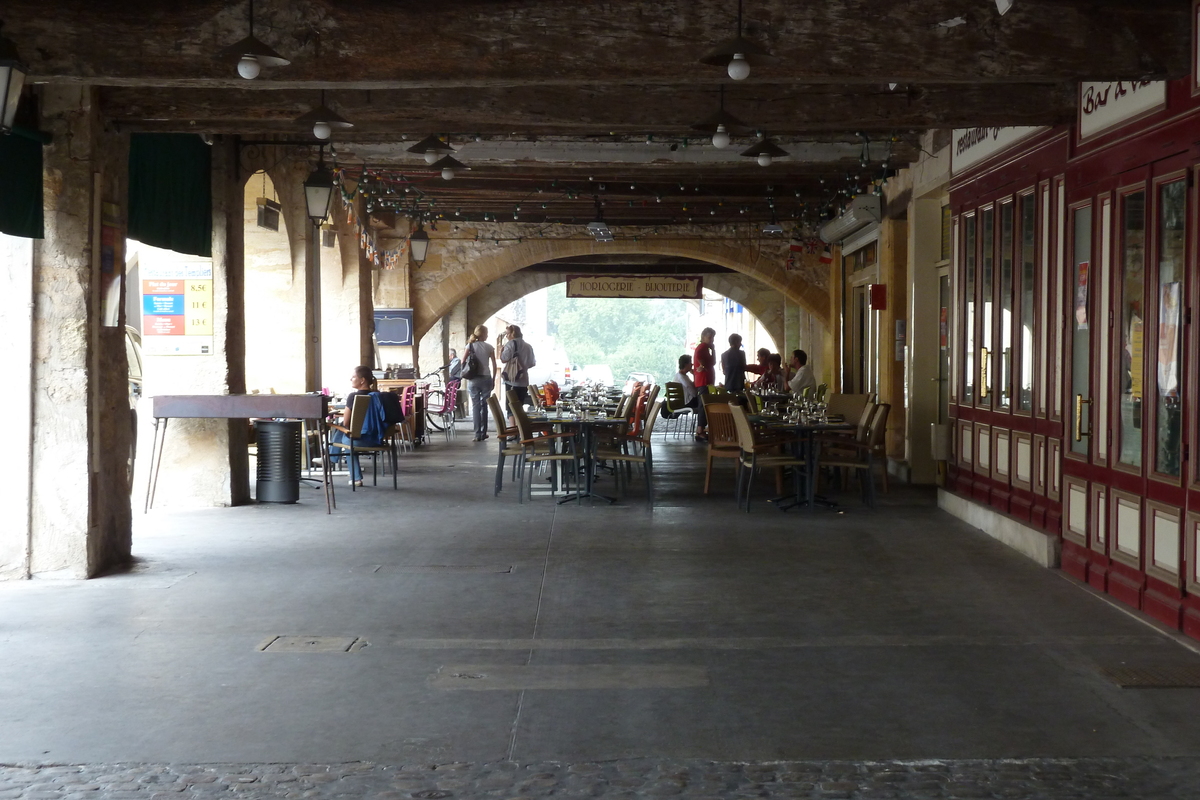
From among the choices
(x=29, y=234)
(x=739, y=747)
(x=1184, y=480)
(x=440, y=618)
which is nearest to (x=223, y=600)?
(x=440, y=618)

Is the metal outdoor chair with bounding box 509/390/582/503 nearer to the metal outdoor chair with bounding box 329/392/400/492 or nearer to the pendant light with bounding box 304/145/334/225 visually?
the metal outdoor chair with bounding box 329/392/400/492

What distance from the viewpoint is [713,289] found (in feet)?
73.5

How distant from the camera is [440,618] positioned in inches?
207

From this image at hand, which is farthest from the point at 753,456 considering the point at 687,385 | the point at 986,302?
the point at 687,385

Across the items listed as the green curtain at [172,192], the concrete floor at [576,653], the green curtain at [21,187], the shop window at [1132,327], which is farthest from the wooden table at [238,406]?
the shop window at [1132,327]

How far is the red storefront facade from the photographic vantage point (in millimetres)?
5082

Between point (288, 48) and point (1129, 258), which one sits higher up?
point (288, 48)

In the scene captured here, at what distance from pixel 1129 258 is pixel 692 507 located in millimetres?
4077

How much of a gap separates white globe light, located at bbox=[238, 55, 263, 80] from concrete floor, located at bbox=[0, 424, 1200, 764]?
2289 millimetres

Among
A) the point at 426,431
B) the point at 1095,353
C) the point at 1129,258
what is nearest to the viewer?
the point at 1129,258

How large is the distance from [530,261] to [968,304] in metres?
10.5

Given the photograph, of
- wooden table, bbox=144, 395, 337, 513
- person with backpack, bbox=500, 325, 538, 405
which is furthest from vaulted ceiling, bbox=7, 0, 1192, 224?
person with backpack, bbox=500, 325, 538, 405

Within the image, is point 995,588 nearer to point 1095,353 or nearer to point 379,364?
point 1095,353

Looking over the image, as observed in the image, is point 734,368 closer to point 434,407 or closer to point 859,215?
point 859,215
